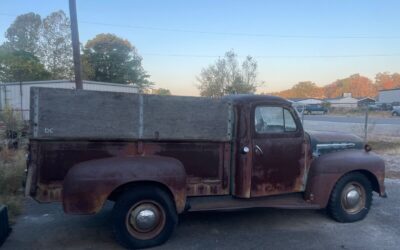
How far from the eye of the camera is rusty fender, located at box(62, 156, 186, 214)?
187 inches

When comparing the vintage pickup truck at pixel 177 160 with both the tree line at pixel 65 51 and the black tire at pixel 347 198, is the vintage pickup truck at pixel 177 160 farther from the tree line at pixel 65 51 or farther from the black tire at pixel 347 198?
the tree line at pixel 65 51

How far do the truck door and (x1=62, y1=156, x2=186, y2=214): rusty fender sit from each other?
1.26 meters

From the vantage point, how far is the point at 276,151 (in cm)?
589

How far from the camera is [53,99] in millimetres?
4785

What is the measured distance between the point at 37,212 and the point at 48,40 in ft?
171

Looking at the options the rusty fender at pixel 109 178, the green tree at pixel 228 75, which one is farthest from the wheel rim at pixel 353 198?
the green tree at pixel 228 75

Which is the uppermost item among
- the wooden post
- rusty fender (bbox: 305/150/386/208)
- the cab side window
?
the cab side window

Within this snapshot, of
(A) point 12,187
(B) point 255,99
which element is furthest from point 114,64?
(B) point 255,99

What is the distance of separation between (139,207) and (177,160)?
2.53 feet

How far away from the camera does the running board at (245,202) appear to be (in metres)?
5.57

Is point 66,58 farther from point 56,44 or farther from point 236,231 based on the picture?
point 236,231

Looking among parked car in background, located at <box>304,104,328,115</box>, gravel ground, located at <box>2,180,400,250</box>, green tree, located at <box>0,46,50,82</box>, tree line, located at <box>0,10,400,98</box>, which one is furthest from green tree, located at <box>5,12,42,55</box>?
gravel ground, located at <box>2,180,400,250</box>

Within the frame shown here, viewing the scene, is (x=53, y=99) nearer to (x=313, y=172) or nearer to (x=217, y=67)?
(x=313, y=172)

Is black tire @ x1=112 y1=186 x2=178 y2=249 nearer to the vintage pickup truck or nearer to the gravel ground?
the vintage pickup truck
